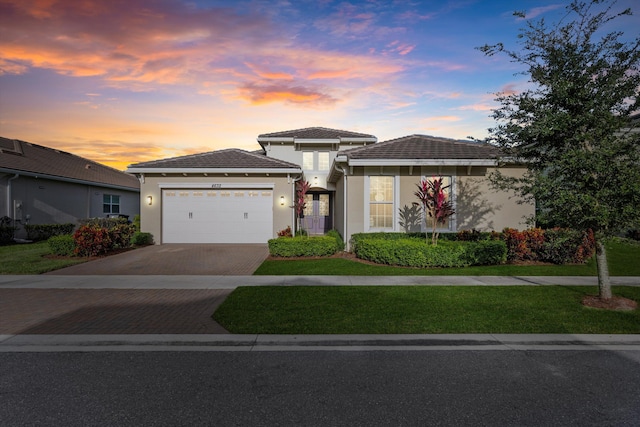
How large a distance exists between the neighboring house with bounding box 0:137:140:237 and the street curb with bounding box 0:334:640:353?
18.1m

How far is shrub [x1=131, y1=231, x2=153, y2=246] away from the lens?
1642 centimetres

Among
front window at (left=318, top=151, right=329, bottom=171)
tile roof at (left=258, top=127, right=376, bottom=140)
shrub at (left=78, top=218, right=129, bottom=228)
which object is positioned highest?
tile roof at (left=258, top=127, right=376, bottom=140)

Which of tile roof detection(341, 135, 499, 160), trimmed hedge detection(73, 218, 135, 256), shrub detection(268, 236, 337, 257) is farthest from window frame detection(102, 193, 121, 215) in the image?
tile roof detection(341, 135, 499, 160)

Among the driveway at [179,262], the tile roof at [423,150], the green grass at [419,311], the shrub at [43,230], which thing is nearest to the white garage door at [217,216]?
the driveway at [179,262]

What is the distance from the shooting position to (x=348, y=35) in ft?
41.2

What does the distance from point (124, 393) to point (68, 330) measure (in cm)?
272

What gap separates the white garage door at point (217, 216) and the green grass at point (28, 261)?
5193 millimetres

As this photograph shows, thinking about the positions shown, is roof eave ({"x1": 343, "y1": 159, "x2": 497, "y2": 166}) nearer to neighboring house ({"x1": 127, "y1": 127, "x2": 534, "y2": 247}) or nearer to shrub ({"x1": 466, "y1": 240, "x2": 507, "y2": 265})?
neighboring house ({"x1": 127, "y1": 127, "x2": 534, "y2": 247})

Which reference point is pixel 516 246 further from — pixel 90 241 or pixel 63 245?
pixel 63 245

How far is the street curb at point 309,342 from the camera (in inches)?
192

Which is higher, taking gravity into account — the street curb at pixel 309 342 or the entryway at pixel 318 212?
the entryway at pixel 318 212

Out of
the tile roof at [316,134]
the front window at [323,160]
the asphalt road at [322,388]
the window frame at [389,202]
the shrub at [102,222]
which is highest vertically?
the tile roof at [316,134]

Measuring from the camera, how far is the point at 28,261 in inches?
480

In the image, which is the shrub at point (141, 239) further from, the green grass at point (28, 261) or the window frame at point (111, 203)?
the window frame at point (111, 203)
